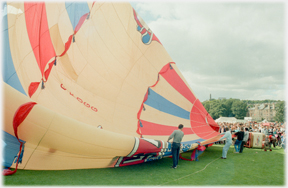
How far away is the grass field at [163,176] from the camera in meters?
2.92

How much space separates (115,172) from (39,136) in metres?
1.36

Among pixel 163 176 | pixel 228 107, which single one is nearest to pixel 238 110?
pixel 228 107

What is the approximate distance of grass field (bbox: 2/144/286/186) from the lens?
9.58 feet

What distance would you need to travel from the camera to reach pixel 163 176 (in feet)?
11.1

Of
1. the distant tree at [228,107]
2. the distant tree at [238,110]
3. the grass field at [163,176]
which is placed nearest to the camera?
the grass field at [163,176]

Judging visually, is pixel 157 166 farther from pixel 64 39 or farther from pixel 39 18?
pixel 39 18

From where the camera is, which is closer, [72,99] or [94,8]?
[72,99]

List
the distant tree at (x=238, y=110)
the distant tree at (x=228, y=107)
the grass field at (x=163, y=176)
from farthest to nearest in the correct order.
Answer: the distant tree at (x=238, y=110)
the distant tree at (x=228, y=107)
the grass field at (x=163, y=176)

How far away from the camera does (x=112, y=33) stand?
4.73 metres

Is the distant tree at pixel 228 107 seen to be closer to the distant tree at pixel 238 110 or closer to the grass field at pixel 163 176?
the distant tree at pixel 238 110

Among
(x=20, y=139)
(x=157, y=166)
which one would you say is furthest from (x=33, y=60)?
(x=157, y=166)

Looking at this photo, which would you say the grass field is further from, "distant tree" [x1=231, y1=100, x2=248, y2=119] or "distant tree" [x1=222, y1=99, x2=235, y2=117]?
"distant tree" [x1=231, y1=100, x2=248, y2=119]

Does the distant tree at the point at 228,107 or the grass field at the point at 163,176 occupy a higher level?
the distant tree at the point at 228,107

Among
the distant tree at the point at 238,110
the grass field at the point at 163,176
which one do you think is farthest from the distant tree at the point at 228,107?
the grass field at the point at 163,176
